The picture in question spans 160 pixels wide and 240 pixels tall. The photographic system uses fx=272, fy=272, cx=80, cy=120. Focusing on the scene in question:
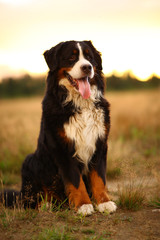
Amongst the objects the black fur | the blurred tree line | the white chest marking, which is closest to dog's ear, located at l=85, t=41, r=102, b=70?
the black fur

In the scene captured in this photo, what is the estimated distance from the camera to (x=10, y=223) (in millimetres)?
2729

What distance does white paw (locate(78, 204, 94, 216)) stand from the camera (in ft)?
9.64

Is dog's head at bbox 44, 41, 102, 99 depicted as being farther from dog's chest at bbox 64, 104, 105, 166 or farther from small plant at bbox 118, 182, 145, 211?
small plant at bbox 118, 182, 145, 211

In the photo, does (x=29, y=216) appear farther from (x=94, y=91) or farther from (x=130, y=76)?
(x=130, y=76)

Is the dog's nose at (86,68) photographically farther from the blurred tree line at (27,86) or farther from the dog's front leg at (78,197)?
the blurred tree line at (27,86)

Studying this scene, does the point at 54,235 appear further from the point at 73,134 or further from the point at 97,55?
the point at 97,55

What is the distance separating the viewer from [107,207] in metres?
3.08

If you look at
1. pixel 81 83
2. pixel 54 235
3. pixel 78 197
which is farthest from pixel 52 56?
pixel 54 235

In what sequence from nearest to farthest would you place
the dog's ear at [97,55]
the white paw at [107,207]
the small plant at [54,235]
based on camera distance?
1. the small plant at [54,235]
2. the white paw at [107,207]
3. the dog's ear at [97,55]

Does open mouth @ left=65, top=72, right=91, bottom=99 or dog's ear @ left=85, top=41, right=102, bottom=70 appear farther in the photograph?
dog's ear @ left=85, top=41, right=102, bottom=70

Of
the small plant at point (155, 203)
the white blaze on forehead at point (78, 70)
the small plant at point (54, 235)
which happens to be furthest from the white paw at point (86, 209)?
the white blaze on forehead at point (78, 70)

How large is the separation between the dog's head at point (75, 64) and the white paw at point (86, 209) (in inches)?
49.2

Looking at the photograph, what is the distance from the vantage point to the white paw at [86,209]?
294 cm

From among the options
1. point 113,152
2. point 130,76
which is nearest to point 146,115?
point 113,152
